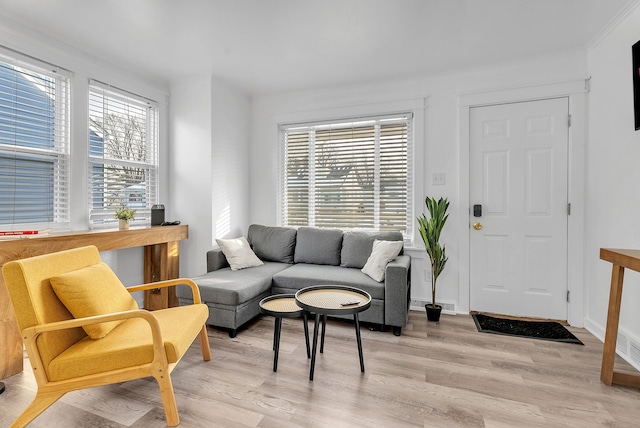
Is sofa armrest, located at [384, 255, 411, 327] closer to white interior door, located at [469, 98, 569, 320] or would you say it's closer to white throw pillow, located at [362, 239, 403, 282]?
white throw pillow, located at [362, 239, 403, 282]

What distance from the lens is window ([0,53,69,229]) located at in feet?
Answer: 7.70

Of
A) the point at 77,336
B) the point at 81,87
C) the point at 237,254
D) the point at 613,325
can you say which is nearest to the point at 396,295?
the point at 613,325

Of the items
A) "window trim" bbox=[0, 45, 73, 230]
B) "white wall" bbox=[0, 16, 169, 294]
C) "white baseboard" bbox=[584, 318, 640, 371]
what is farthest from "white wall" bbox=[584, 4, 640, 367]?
"window trim" bbox=[0, 45, 73, 230]

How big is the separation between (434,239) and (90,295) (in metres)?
2.70

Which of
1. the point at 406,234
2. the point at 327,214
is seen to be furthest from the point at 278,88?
the point at 406,234

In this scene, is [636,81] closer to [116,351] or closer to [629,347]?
[629,347]

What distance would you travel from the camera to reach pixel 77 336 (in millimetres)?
1699

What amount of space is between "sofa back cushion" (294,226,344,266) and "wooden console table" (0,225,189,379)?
1277 mm

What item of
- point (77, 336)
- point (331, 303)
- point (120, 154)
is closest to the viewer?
point (77, 336)

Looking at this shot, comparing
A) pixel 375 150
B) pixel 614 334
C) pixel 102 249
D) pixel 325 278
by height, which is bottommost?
pixel 614 334

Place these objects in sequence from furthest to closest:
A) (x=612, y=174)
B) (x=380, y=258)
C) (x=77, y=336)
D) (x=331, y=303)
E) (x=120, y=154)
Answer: (x=120, y=154) → (x=380, y=258) → (x=612, y=174) → (x=331, y=303) → (x=77, y=336)

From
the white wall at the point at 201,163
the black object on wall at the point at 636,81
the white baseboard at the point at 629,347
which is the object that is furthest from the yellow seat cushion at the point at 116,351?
the black object on wall at the point at 636,81

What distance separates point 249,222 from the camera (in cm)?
412

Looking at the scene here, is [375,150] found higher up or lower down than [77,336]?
higher up
